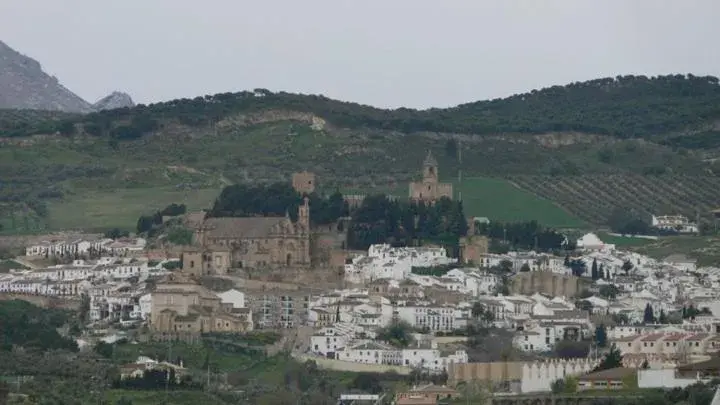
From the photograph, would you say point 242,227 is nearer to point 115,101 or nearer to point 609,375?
point 609,375

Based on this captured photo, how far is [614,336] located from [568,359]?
6.20 meters

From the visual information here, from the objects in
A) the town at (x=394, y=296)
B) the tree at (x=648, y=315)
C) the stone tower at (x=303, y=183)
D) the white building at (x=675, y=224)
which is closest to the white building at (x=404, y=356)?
the town at (x=394, y=296)

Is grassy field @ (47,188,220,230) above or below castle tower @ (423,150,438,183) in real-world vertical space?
→ below

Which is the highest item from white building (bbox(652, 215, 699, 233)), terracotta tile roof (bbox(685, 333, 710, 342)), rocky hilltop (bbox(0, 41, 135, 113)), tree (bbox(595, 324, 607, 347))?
rocky hilltop (bbox(0, 41, 135, 113))

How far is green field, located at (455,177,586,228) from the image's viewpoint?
351 ft

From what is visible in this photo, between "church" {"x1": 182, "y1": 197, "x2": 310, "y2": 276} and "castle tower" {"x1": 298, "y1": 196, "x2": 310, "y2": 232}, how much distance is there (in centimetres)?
3

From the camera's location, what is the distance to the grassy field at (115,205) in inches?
4075

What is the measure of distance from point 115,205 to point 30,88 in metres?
69.9

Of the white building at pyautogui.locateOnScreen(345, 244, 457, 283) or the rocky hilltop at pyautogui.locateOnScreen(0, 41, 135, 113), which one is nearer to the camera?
the white building at pyautogui.locateOnScreen(345, 244, 457, 283)

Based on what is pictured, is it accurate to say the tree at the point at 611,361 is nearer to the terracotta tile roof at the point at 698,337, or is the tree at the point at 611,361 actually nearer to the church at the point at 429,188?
the terracotta tile roof at the point at 698,337

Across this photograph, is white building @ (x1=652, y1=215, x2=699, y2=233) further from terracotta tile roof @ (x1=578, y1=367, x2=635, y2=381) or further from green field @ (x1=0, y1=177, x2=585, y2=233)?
terracotta tile roof @ (x1=578, y1=367, x2=635, y2=381)

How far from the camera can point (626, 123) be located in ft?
432

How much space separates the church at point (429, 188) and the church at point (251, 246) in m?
8.45

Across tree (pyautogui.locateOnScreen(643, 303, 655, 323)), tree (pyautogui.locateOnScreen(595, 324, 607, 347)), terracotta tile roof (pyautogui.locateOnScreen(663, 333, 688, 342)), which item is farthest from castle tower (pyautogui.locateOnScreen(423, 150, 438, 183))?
terracotta tile roof (pyautogui.locateOnScreen(663, 333, 688, 342))
